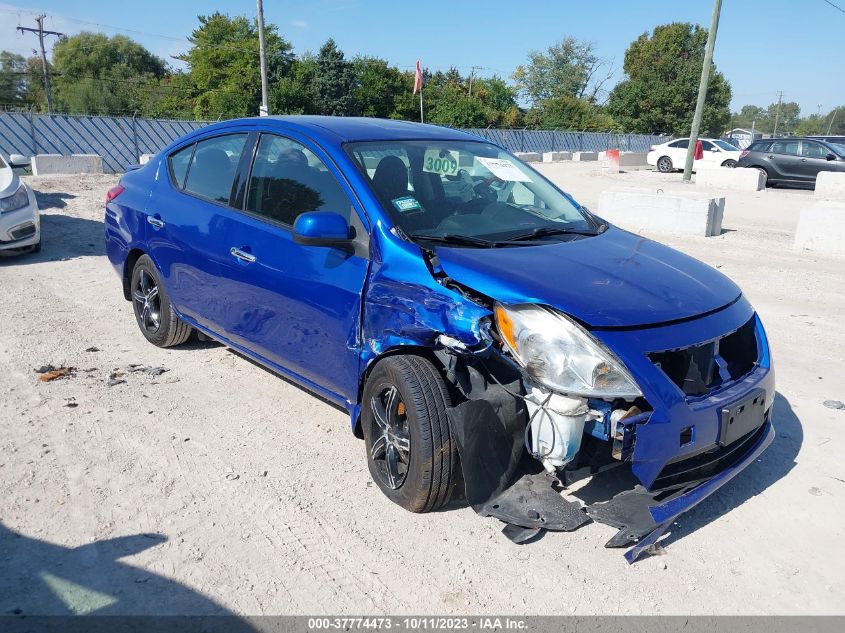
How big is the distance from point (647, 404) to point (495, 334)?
2.24 feet

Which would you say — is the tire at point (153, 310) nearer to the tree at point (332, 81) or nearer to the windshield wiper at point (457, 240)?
the windshield wiper at point (457, 240)

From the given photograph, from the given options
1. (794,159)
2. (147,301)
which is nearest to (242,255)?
(147,301)

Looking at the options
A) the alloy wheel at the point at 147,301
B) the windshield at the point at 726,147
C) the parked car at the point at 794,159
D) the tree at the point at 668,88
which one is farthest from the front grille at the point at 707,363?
the tree at the point at 668,88

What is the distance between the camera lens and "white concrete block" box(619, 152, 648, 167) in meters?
30.9

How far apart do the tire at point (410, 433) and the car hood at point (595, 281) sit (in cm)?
51

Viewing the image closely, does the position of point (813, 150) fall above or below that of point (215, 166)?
below

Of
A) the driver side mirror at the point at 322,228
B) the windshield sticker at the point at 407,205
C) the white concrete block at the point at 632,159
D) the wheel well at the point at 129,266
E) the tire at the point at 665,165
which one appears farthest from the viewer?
the white concrete block at the point at 632,159

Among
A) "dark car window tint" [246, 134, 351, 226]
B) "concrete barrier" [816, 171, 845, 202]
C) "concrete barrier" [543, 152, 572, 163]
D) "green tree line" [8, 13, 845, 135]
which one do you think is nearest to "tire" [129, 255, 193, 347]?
"dark car window tint" [246, 134, 351, 226]

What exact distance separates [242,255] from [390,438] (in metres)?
1.51

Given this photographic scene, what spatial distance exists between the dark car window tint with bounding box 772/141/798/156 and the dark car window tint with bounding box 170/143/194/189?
20812 mm

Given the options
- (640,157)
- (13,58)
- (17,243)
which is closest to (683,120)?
(640,157)

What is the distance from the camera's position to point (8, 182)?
28.4 feet

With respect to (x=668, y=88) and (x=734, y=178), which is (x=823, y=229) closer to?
(x=734, y=178)

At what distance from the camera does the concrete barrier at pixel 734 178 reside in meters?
20.2
